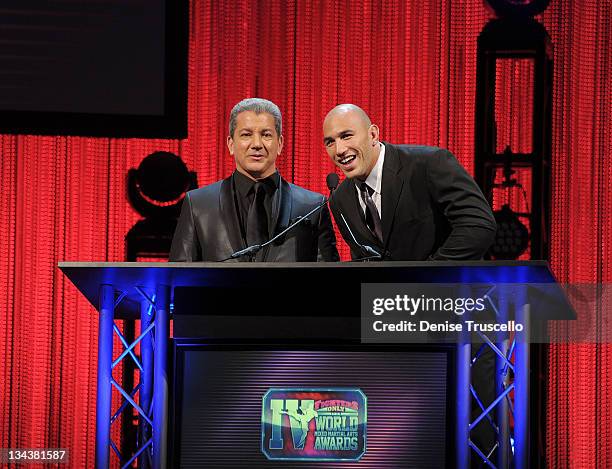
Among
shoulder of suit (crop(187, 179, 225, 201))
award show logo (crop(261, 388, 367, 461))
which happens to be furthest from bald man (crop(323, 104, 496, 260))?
award show logo (crop(261, 388, 367, 461))

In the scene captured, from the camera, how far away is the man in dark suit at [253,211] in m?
2.83

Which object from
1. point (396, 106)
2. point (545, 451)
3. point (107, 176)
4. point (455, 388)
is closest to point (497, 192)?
point (396, 106)

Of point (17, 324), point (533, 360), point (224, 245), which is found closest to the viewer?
point (224, 245)

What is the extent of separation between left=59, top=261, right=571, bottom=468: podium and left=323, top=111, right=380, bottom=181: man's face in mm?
530

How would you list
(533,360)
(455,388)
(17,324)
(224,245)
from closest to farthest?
(455,388) < (224,245) < (533,360) < (17,324)

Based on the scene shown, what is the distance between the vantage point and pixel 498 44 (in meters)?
4.07

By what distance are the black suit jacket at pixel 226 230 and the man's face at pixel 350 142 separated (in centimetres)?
22

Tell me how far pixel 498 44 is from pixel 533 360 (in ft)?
4.40

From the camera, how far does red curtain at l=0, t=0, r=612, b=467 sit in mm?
4273

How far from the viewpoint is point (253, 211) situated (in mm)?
2865

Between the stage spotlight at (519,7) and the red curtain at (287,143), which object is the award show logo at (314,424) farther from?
the stage spotlight at (519,7)

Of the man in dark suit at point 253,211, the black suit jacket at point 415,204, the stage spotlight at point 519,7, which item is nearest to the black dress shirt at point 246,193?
the man in dark suit at point 253,211

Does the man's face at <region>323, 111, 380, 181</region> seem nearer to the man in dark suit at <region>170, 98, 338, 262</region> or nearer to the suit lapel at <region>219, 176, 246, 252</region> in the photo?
the man in dark suit at <region>170, 98, 338, 262</region>

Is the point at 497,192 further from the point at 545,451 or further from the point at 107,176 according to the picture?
the point at 107,176
